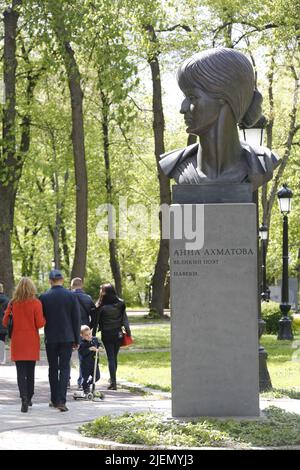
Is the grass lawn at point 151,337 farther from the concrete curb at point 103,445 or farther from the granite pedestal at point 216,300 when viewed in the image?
the concrete curb at point 103,445

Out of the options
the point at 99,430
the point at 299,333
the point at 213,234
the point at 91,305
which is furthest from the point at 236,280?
the point at 299,333

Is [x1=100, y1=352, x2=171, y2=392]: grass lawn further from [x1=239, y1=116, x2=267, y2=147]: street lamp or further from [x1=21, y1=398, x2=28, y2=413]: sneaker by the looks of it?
[x1=239, y1=116, x2=267, y2=147]: street lamp

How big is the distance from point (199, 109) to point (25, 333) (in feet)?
13.9

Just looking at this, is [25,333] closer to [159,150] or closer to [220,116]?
[220,116]

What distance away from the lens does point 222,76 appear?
11789mm

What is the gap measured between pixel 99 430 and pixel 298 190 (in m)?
46.4

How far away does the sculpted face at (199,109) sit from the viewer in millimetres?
11883

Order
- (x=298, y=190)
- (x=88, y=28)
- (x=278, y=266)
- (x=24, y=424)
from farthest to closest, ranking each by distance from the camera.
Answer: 1. (x=278, y=266)
2. (x=298, y=190)
3. (x=88, y=28)
4. (x=24, y=424)

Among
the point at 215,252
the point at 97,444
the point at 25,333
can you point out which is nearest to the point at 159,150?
the point at 25,333

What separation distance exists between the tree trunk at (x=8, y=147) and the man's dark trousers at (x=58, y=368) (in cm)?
1426

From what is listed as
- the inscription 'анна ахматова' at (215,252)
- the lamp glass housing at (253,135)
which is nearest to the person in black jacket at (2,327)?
the lamp glass housing at (253,135)

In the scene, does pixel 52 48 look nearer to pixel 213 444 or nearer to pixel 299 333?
pixel 299 333
